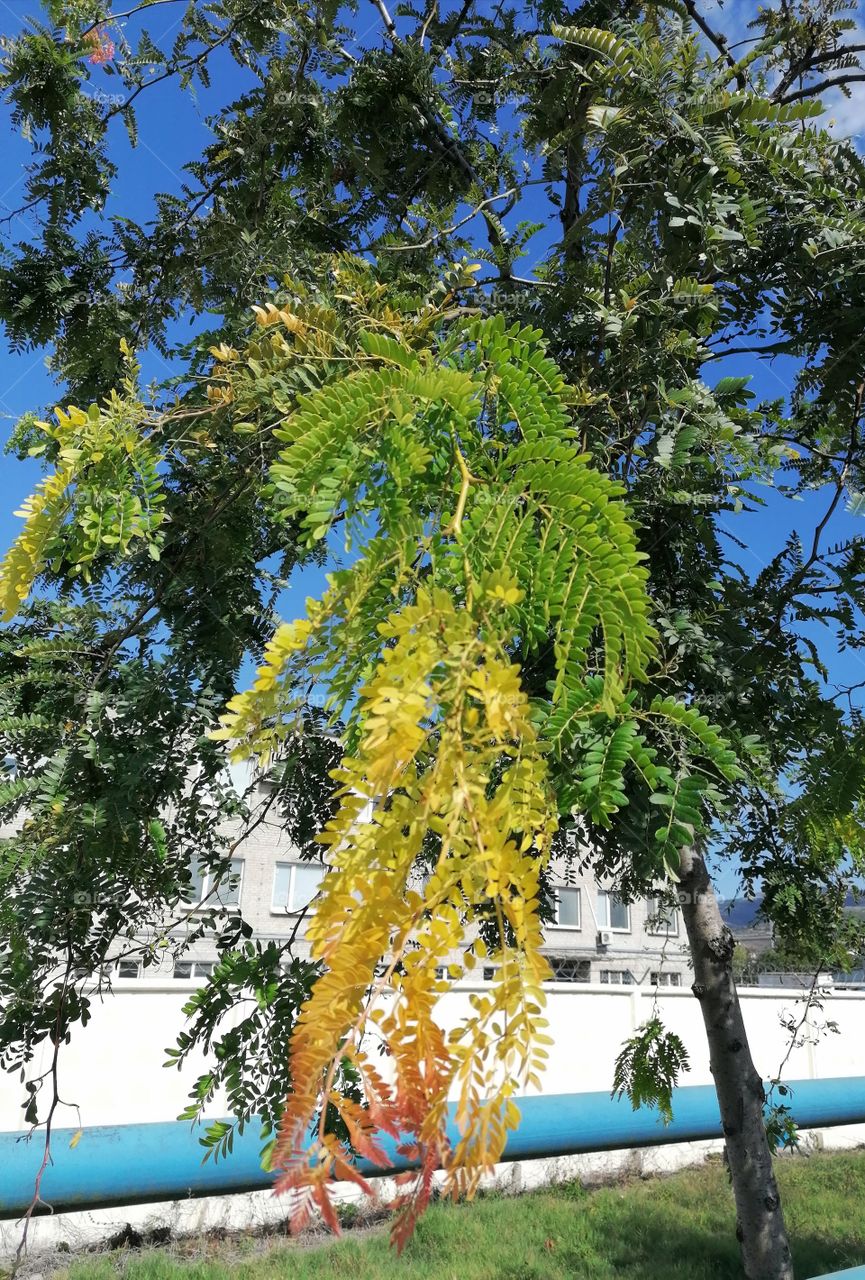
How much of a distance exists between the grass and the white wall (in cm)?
40

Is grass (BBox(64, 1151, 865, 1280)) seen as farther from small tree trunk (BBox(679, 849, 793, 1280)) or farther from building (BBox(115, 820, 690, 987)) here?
building (BBox(115, 820, 690, 987))

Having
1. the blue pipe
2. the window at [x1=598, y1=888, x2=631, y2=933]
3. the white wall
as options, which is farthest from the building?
the blue pipe

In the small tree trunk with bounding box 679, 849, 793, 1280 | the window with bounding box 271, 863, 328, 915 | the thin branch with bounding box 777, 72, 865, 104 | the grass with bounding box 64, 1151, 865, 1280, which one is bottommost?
the grass with bounding box 64, 1151, 865, 1280

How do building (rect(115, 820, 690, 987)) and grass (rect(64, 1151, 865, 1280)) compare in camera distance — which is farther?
building (rect(115, 820, 690, 987))

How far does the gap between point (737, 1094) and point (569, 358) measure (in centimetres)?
226

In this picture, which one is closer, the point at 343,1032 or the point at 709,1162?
the point at 343,1032

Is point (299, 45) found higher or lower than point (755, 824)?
higher

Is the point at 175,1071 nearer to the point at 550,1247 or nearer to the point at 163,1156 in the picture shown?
the point at 163,1156

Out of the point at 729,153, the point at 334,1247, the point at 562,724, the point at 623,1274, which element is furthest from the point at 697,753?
the point at 334,1247

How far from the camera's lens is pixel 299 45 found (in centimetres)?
272

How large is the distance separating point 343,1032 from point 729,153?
1.58 meters

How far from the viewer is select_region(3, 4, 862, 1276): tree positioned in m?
0.96

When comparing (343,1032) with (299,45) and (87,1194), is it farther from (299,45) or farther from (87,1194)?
(87,1194)

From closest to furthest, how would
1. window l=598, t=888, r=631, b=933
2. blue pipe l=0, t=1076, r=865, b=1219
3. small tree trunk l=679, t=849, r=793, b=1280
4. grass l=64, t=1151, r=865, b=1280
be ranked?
small tree trunk l=679, t=849, r=793, b=1280 → grass l=64, t=1151, r=865, b=1280 → blue pipe l=0, t=1076, r=865, b=1219 → window l=598, t=888, r=631, b=933
